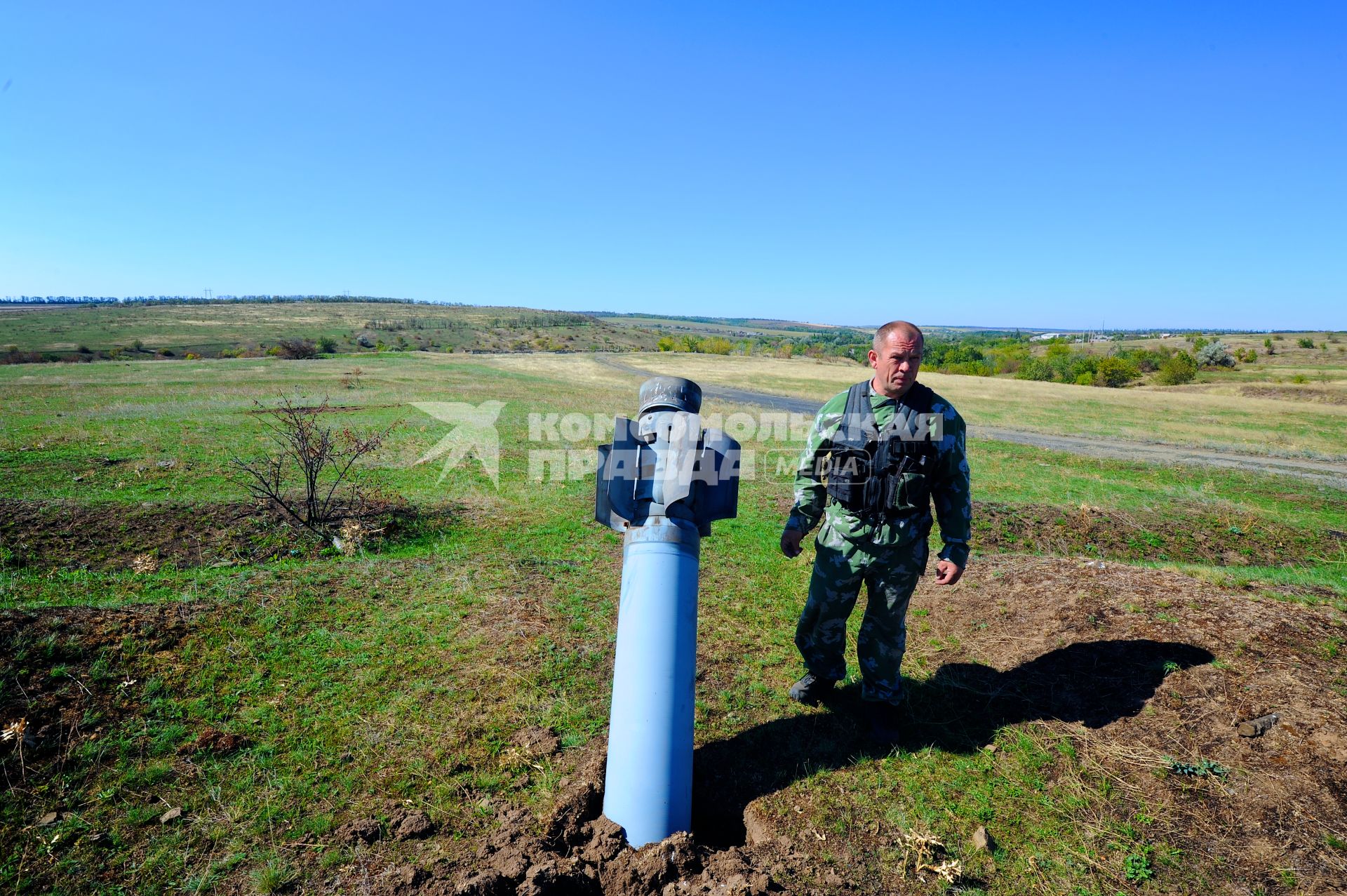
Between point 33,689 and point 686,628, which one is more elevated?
point 686,628

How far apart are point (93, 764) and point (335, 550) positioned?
3268 millimetres

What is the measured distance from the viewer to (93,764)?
10.1ft

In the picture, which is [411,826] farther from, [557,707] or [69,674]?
[69,674]

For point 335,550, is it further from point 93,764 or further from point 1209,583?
point 1209,583

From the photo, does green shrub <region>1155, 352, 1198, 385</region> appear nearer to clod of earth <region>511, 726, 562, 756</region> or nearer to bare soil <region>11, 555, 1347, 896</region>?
bare soil <region>11, 555, 1347, 896</region>

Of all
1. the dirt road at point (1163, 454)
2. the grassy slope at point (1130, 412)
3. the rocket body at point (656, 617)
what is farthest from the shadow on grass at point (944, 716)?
the grassy slope at point (1130, 412)

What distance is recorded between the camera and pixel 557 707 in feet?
12.4

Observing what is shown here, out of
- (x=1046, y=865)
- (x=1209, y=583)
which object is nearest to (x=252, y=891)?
(x=1046, y=865)

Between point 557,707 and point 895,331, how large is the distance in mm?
2927

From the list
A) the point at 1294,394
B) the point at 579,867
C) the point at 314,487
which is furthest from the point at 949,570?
the point at 1294,394

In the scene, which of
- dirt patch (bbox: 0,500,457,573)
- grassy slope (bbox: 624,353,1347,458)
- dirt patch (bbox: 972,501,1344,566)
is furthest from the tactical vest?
grassy slope (bbox: 624,353,1347,458)

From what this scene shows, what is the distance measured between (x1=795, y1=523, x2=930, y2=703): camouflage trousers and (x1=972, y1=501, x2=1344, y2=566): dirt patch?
4139 mm

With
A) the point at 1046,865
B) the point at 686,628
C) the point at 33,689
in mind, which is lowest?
the point at 1046,865

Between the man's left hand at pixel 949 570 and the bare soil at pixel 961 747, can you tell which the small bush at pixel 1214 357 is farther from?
the man's left hand at pixel 949 570
